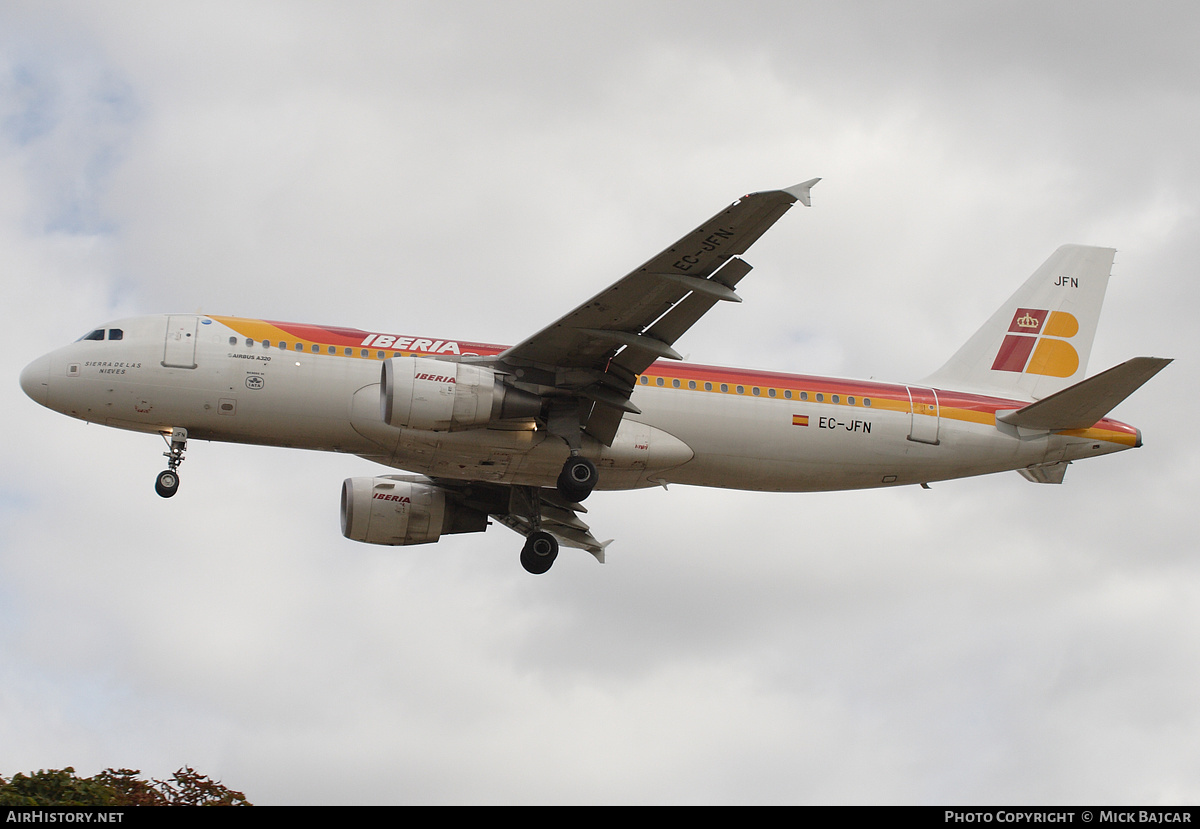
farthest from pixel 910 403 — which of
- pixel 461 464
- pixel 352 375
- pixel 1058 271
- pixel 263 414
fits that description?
pixel 263 414

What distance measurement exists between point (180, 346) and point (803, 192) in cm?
1473

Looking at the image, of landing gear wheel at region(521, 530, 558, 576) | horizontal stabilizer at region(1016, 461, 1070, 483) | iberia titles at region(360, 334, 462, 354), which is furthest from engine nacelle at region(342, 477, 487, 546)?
horizontal stabilizer at region(1016, 461, 1070, 483)

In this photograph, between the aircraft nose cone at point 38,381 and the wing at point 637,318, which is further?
the aircraft nose cone at point 38,381

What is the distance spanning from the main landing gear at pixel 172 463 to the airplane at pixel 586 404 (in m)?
0.06

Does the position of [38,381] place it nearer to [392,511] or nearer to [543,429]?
[392,511]

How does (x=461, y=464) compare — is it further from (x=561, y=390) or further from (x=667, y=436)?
(x=667, y=436)

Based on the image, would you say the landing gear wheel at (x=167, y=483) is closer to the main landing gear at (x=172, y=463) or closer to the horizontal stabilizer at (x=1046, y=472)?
the main landing gear at (x=172, y=463)

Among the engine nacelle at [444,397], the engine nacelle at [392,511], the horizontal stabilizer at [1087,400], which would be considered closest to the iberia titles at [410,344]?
the engine nacelle at [444,397]

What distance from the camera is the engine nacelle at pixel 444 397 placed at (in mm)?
27266

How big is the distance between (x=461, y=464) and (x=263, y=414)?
466 cm

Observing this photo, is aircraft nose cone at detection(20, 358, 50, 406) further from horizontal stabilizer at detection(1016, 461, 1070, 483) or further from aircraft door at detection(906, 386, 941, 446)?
horizontal stabilizer at detection(1016, 461, 1070, 483)

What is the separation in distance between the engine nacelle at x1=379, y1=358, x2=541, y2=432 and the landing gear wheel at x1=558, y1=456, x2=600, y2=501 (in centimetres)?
165

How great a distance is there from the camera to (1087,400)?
30.9m

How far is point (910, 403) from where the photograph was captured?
105ft
